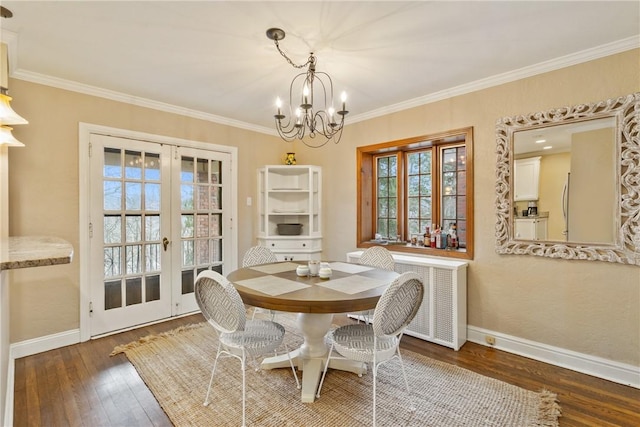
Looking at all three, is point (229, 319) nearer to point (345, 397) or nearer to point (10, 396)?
point (345, 397)

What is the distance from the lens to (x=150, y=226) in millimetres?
3439

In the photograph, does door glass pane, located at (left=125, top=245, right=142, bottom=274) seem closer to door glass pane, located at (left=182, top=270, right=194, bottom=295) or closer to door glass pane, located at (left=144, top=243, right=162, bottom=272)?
door glass pane, located at (left=144, top=243, right=162, bottom=272)

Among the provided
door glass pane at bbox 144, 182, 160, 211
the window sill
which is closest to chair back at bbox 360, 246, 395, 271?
the window sill

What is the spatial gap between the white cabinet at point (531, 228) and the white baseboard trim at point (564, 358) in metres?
0.90

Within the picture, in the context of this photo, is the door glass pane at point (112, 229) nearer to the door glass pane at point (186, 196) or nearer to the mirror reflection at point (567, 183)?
the door glass pane at point (186, 196)

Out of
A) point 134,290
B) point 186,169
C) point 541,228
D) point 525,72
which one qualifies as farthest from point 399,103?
point 134,290

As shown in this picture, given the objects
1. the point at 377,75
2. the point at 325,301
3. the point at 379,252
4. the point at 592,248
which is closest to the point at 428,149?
the point at 377,75

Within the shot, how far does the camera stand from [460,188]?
3.33 meters

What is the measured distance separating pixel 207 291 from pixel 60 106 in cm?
247

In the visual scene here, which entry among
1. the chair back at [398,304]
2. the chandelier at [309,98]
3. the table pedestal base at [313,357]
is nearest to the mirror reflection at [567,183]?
the chair back at [398,304]

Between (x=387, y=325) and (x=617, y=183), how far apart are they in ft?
6.69

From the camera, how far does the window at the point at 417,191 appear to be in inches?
128

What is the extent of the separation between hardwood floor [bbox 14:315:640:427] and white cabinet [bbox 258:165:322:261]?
194 cm

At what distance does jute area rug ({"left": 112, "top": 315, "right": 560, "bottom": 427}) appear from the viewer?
1.86 metres
